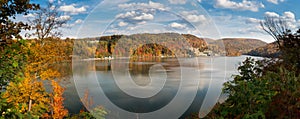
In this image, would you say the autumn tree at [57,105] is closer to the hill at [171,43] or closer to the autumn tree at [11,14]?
the hill at [171,43]

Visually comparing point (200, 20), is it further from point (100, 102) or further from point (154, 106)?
point (100, 102)

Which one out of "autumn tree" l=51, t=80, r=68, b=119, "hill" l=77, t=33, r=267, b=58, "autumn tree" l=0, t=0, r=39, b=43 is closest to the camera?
"autumn tree" l=0, t=0, r=39, b=43

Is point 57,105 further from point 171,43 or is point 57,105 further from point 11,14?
point 11,14

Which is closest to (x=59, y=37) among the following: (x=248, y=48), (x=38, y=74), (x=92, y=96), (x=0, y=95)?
(x=38, y=74)

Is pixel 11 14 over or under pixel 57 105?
over

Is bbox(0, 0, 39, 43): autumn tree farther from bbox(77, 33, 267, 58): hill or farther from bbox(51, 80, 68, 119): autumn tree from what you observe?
bbox(51, 80, 68, 119): autumn tree

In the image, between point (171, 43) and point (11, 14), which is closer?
point (11, 14)

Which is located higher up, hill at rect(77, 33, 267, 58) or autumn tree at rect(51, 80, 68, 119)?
hill at rect(77, 33, 267, 58)

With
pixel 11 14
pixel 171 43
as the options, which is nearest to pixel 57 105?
pixel 171 43

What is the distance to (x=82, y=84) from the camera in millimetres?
25766

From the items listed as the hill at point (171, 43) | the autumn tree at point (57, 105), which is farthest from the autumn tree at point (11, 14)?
the autumn tree at point (57, 105)

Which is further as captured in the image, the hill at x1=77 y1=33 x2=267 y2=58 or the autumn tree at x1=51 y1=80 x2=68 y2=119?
the autumn tree at x1=51 y1=80 x2=68 y2=119

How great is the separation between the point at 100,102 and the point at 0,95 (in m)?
18.1

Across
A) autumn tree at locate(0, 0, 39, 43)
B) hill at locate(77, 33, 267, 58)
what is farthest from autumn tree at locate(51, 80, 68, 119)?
autumn tree at locate(0, 0, 39, 43)
